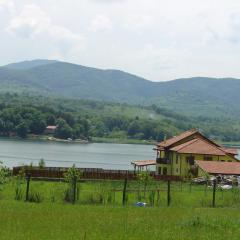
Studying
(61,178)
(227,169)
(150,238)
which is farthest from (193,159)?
(150,238)

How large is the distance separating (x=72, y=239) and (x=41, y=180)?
36103 millimetres

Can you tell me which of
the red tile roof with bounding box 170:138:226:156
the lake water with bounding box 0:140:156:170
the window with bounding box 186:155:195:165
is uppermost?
the red tile roof with bounding box 170:138:226:156

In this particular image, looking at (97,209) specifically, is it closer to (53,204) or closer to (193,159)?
(53,204)

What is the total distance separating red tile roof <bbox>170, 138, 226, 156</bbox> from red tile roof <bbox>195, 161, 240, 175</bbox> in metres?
5.15

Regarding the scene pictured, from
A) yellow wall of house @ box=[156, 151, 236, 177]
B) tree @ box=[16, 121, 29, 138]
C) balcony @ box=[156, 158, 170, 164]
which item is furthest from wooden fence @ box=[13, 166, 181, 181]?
tree @ box=[16, 121, 29, 138]

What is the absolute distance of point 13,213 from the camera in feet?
73.8

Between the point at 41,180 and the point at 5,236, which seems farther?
the point at 41,180

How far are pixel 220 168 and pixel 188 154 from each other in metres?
7.64

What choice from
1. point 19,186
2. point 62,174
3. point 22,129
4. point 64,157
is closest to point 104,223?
point 19,186

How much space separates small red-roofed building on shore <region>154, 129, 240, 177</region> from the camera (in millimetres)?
68188

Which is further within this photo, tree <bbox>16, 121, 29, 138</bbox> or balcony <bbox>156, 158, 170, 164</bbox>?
tree <bbox>16, 121, 29, 138</bbox>

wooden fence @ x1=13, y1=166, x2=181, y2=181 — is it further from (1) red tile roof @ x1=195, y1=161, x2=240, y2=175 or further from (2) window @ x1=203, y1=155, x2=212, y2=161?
(2) window @ x1=203, y1=155, x2=212, y2=161

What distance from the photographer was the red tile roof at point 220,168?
60.3 m

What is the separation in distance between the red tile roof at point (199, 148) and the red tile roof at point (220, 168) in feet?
16.9
